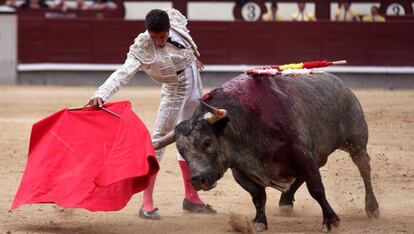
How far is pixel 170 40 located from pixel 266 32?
8.85 m

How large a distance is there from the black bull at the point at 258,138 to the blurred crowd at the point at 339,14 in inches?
364

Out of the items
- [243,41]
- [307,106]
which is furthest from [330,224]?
[243,41]

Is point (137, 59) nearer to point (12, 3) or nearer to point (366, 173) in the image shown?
point (366, 173)

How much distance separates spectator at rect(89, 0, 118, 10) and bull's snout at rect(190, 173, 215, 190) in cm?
1071

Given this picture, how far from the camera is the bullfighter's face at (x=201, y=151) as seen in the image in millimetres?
4672

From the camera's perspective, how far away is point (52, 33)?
14.3 m

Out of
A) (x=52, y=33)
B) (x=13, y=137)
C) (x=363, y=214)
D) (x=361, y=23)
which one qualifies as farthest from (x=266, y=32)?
(x=363, y=214)

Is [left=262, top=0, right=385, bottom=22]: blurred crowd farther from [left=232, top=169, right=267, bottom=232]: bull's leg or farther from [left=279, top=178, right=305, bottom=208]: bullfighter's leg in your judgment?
[left=232, top=169, right=267, bottom=232]: bull's leg

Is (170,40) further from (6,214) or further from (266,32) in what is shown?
(266,32)

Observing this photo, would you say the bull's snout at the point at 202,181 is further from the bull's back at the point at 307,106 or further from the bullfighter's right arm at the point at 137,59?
the bullfighter's right arm at the point at 137,59

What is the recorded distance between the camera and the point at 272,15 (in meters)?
14.4

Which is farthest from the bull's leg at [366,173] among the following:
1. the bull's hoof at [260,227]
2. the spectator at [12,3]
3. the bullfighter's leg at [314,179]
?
the spectator at [12,3]

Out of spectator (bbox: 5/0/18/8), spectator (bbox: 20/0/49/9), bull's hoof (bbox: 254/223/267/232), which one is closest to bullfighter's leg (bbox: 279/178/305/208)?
bull's hoof (bbox: 254/223/267/232)

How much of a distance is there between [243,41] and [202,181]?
957 centimetres
